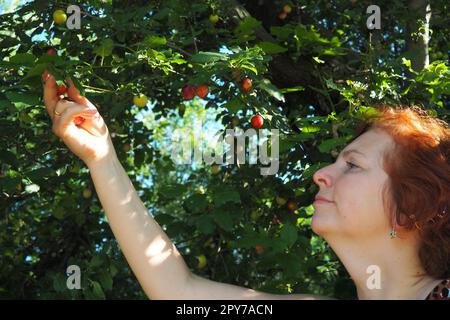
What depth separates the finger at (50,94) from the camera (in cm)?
190

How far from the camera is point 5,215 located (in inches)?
153

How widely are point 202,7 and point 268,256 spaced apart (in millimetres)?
1080

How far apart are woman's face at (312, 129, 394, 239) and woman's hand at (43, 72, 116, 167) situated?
0.55m

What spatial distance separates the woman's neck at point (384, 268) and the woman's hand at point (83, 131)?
61 centimetres

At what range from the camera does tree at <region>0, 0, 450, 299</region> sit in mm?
2670

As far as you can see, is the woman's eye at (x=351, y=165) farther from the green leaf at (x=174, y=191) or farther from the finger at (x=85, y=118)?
the green leaf at (x=174, y=191)

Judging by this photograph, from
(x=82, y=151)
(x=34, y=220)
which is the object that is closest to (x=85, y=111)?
(x=82, y=151)

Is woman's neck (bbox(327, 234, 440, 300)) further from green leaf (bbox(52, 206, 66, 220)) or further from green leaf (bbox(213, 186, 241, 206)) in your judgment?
green leaf (bbox(52, 206, 66, 220))

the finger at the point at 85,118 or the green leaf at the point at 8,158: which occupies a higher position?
Answer: the green leaf at the point at 8,158

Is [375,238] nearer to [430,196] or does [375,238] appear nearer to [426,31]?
[430,196]

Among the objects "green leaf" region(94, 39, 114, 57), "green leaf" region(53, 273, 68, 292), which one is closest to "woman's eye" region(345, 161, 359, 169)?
"green leaf" region(94, 39, 114, 57)

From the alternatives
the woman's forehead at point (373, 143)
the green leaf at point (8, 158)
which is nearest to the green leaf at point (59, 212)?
the green leaf at point (8, 158)

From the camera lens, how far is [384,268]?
1744 millimetres

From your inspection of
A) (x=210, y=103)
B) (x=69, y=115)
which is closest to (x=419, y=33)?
(x=210, y=103)
